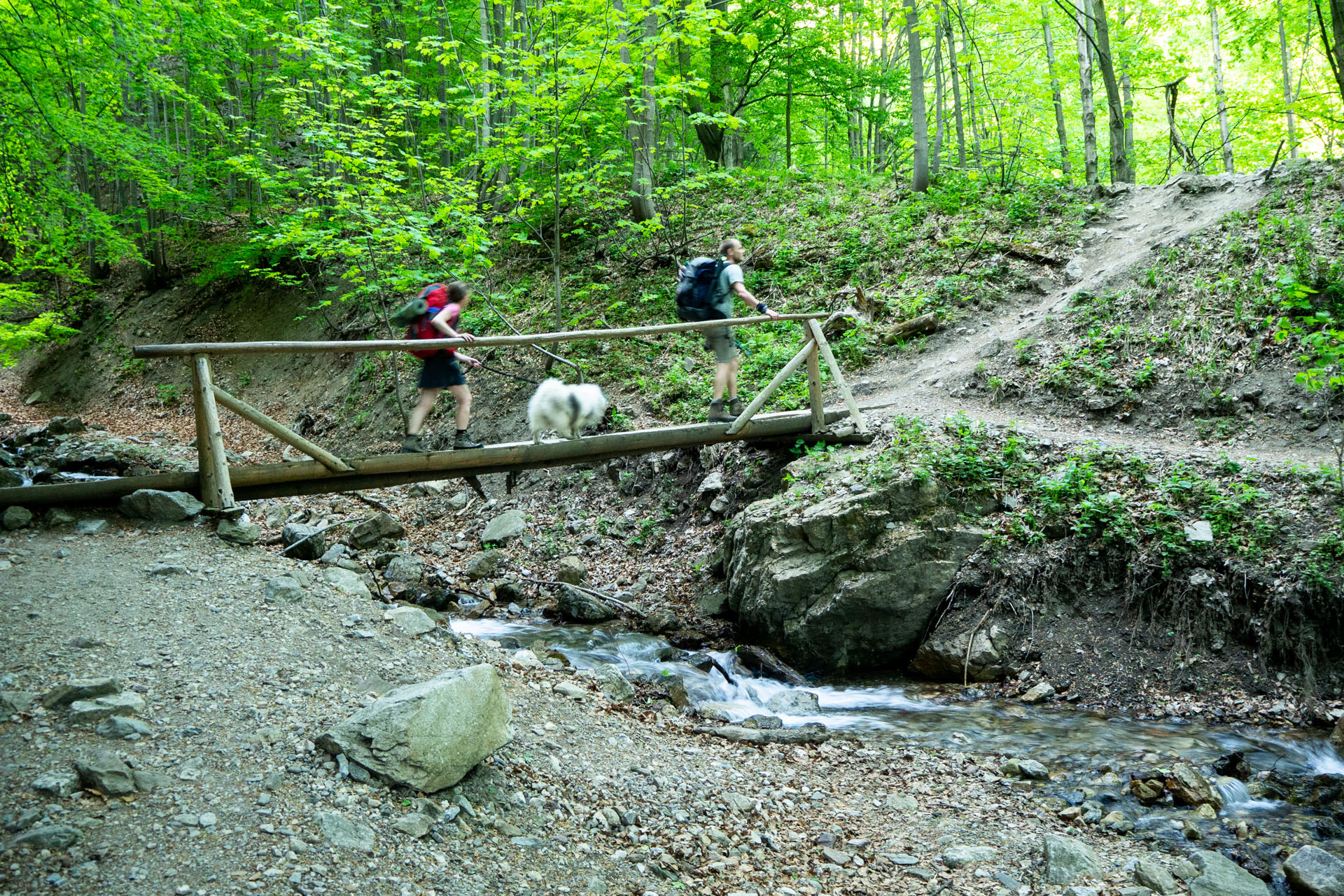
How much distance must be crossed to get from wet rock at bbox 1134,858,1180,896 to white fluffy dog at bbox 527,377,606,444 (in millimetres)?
5573

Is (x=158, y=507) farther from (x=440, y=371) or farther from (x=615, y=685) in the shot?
(x=615, y=685)

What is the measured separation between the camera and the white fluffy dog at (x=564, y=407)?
7.79 metres

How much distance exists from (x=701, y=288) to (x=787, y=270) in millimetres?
5856

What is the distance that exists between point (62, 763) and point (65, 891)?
81 cm

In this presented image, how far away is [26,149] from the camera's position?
30.4 feet

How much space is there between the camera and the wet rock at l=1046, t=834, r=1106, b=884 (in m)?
4.00

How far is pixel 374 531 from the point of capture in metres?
10.2

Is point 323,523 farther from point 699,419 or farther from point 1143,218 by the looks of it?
point 1143,218

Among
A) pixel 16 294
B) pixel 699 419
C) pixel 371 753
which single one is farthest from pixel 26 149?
pixel 371 753

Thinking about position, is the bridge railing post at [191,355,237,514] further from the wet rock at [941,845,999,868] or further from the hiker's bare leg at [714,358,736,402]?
the wet rock at [941,845,999,868]

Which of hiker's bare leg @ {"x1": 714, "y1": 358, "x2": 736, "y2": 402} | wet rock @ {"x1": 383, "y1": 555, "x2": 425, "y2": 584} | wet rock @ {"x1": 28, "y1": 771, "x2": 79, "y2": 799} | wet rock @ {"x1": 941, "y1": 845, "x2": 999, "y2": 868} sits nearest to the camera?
wet rock @ {"x1": 28, "y1": 771, "x2": 79, "y2": 799}

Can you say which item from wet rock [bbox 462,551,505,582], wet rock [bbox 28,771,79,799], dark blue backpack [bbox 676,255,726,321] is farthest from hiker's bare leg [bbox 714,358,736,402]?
wet rock [bbox 28,771,79,799]

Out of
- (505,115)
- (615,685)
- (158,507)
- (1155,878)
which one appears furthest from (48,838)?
(505,115)

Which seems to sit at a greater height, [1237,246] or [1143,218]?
[1143,218]
